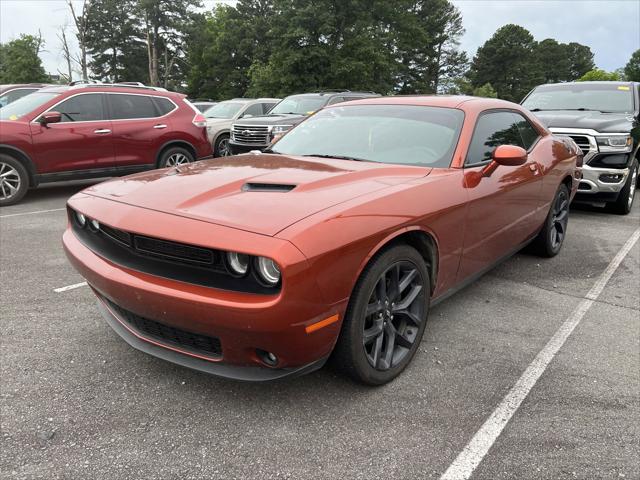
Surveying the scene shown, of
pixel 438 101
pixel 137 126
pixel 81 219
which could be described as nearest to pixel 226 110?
pixel 137 126

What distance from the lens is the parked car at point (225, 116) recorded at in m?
11.9

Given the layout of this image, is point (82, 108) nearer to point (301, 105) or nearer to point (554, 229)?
point (301, 105)

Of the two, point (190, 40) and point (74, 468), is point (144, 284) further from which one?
point (190, 40)

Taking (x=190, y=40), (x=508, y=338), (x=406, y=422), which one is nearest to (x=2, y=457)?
(x=406, y=422)

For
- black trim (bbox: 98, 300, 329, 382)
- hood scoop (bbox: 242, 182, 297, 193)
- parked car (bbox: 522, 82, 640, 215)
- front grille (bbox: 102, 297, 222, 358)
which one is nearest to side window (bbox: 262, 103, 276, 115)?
parked car (bbox: 522, 82, 640, 215)

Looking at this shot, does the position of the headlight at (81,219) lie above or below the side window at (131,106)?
below

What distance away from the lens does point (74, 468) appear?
78.4 inches

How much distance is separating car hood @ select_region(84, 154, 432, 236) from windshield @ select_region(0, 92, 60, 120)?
5598 mm

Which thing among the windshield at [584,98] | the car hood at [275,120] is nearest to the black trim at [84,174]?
the car hood at [275,120]

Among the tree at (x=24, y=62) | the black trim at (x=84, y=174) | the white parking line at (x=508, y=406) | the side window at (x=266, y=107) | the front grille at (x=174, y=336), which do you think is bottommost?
the white parking line at (x=508, y=406)

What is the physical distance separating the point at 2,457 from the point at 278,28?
123 ft

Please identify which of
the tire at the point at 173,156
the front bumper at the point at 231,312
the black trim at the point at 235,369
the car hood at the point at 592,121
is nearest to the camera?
the front bumper at the point at 231,312

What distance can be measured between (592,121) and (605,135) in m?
0.33

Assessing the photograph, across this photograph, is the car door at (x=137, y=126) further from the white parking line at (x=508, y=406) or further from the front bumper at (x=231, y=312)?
the white parking line at (x=508, y=406)
